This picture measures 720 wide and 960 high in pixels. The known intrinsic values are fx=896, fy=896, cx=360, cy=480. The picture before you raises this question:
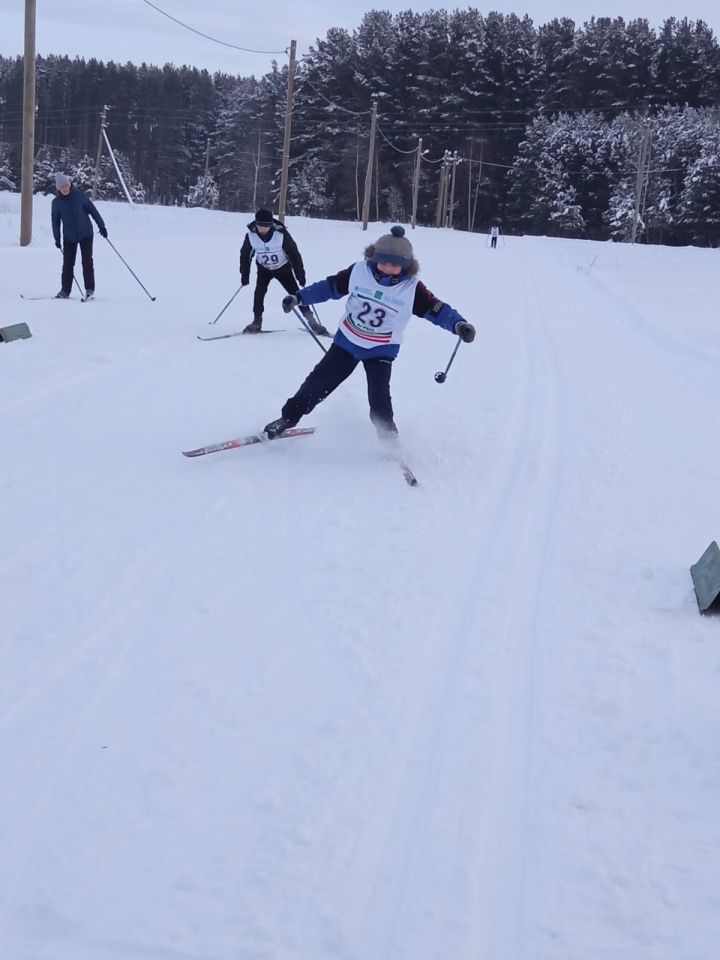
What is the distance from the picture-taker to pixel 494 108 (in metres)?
77.0

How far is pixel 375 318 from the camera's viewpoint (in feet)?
20.4

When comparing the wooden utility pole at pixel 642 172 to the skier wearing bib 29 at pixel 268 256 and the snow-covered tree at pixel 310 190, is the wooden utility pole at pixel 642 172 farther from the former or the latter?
the skier wearing bib 29 at pixel 268 256

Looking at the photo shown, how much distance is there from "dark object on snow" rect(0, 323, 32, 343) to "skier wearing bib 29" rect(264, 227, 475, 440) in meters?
4.29

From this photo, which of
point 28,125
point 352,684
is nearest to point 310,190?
point 28,125

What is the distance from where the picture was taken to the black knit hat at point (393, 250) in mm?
5992

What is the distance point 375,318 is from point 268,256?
16.8 ft

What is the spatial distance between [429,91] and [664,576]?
7974cm

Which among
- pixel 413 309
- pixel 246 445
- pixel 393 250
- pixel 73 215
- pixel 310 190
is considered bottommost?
pixel 246 445

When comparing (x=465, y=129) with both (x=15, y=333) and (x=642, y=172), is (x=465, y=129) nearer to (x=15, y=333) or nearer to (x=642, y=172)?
(x=642, y=172)

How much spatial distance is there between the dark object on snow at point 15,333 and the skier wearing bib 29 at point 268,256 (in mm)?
2554

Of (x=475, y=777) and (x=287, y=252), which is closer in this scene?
(x=475, y=777)

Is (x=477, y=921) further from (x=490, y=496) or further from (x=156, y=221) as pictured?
(x=156, y=221)

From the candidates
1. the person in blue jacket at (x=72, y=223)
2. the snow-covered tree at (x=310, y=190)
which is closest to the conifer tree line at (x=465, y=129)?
the snow-covered tree at (x=310, y=190)

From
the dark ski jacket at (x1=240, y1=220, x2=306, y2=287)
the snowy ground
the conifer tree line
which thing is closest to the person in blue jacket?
the dark ski jacket at (x1=240, y1=220, x2=306, y2=287)
